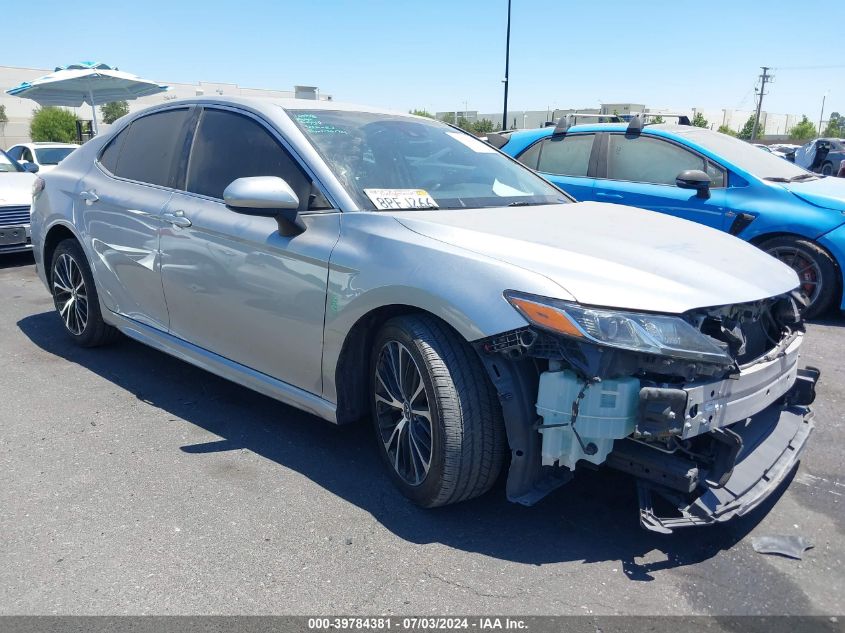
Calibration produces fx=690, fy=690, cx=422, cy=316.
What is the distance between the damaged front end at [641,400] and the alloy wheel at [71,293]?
3.43 meters

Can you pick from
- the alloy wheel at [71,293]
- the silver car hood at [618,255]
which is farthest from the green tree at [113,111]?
the silver car hood at [618,255]

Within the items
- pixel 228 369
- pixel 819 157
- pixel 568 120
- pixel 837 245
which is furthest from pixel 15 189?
pixel 819 157

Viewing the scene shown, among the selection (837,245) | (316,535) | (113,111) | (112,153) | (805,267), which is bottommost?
(316,535)

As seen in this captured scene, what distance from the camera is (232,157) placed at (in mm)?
3611

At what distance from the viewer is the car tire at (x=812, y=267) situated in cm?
580

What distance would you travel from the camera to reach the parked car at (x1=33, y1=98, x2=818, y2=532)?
2.36 meters

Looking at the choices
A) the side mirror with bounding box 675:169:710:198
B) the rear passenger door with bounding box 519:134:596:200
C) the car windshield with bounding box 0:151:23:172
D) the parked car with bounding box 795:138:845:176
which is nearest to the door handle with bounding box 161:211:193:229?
the rear passenger door with bounding box 519:134:596:200

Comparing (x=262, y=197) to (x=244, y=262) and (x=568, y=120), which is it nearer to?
(x=244, y=262)

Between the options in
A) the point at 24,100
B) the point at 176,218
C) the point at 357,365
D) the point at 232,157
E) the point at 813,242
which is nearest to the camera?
the point at 357,365

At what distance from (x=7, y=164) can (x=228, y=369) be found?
23.7 ft

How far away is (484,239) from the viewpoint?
8.87 ft

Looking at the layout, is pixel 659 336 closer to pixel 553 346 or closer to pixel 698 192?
pixel 553 346

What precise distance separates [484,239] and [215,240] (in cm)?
151

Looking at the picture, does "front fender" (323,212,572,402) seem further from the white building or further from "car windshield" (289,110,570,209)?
the white building
